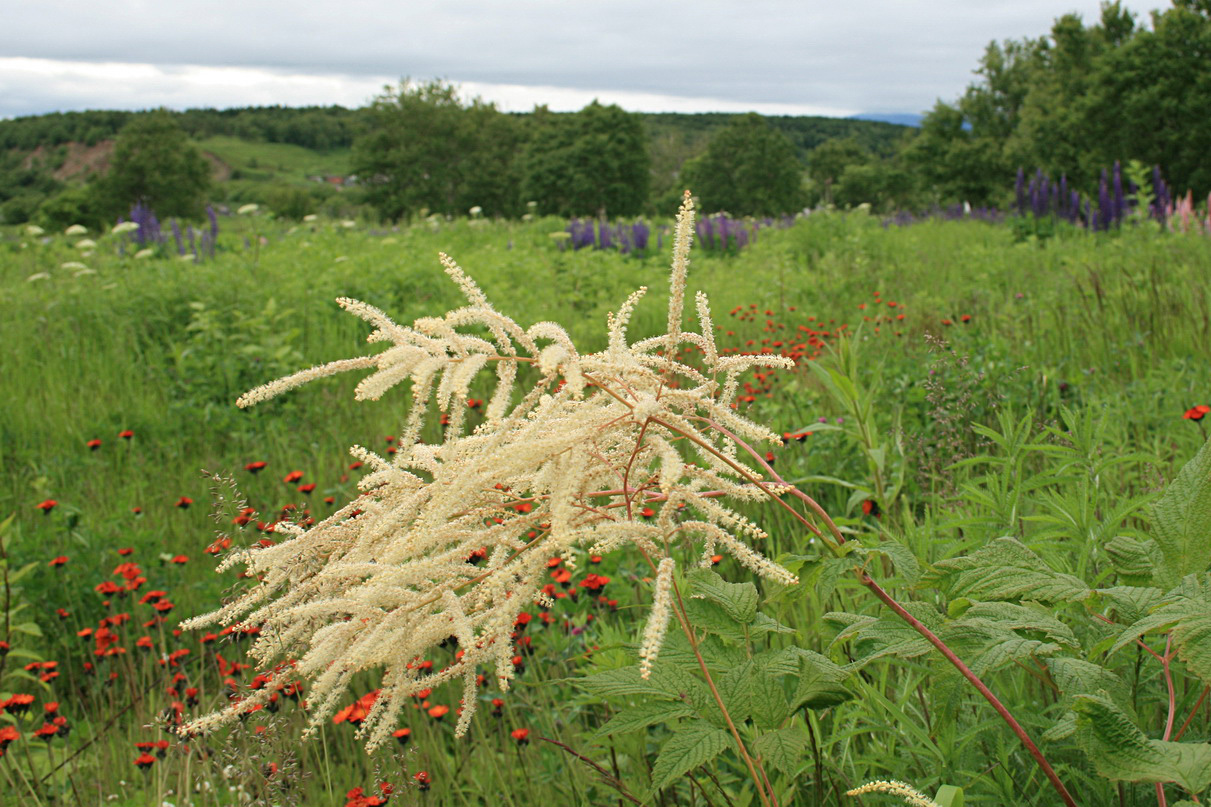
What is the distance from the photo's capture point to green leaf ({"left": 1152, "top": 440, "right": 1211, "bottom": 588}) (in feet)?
4.15

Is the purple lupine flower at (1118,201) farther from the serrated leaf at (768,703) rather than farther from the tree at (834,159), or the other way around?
the tree at (834,159)

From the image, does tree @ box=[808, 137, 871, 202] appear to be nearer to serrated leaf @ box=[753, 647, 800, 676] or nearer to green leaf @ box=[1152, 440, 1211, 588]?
green leaf @ box=[1152, 440, 1211, 588]

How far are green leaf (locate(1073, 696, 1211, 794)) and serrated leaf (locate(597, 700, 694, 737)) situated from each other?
23.3 inches

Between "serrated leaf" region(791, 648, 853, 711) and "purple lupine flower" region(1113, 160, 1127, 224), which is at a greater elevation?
"purple lupine flower" region(1113, 160, 1127, 224)

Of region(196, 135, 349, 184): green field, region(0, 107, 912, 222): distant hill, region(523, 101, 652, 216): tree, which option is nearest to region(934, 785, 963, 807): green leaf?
region(523, 101, 652, 216): tree

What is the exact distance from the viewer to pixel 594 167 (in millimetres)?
58156

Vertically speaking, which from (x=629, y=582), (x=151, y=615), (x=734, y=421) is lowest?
(x=151, y=615)

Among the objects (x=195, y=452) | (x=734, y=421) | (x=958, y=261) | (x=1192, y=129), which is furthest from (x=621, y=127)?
(x=734, y=421)

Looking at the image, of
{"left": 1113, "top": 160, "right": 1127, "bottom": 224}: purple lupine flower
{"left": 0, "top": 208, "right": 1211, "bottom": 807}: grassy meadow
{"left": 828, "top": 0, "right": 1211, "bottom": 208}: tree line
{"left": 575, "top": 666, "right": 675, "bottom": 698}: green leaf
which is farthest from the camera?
{"left": 828, "top": 0, "right": 1211, "bottom": 208}: tree line

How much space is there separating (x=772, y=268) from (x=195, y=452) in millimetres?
6177

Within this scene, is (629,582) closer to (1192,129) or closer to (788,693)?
(788,693)

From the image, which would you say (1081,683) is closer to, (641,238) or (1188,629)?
(1188,629)

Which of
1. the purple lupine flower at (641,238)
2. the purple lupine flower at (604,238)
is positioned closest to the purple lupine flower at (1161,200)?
the purple lupine flower at (641,238)

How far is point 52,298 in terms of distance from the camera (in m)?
8.54
